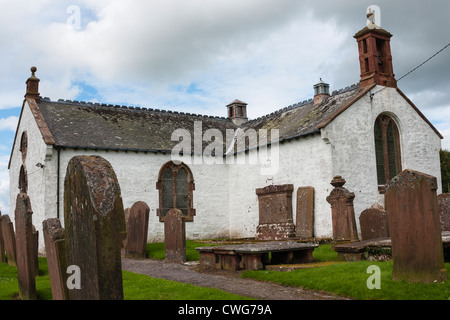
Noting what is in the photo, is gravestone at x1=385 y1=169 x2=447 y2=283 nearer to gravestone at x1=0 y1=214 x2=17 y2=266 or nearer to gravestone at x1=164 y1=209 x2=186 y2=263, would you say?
gravestone at x1=164 y1=209 x2=186 y2=263

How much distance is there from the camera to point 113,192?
4.81 meters

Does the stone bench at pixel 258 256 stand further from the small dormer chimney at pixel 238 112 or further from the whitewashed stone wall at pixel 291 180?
the small dormer chimney at pixel 238 112

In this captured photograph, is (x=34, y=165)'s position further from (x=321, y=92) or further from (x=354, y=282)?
(x=354, y=282)

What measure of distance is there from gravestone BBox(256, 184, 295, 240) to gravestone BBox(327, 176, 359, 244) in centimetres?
473

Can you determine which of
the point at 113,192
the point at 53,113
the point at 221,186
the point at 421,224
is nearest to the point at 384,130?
the point at 221,186

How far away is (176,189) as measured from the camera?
21.1m

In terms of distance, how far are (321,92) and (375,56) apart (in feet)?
10.3

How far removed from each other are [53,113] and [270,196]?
1074 cm

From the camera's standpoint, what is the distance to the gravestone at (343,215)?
42.1 feet

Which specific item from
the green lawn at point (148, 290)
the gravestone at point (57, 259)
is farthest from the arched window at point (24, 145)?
the gravestone at point (57, 259)

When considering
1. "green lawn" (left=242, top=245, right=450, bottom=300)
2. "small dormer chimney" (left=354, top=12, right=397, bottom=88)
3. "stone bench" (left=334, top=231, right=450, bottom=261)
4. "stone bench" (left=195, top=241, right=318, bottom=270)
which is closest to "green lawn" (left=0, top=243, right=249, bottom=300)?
"green lawn" (left=242, top=245, right=450, bottom=300)

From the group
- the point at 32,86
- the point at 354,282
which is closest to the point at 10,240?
the point at 354,282

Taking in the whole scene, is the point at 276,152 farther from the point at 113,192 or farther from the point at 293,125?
the point at 113,192

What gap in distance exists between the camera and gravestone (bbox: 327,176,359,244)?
42.1ft
